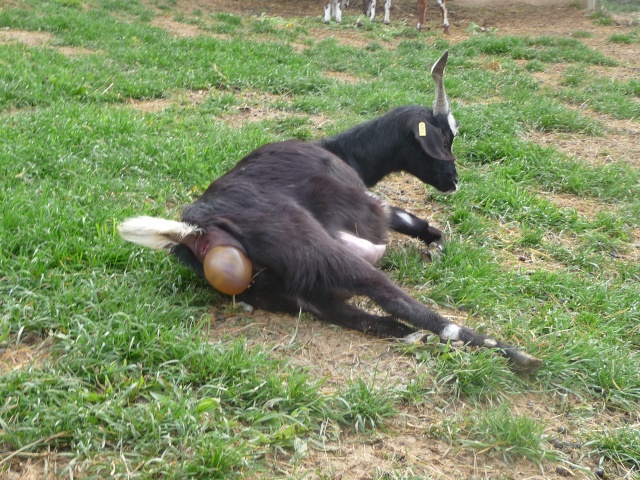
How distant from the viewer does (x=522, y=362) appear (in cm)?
298

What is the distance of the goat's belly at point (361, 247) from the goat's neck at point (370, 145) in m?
1.01

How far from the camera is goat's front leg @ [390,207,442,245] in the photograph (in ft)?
14.5

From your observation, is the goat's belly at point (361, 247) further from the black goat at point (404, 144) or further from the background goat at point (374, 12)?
the background goat at point (374, 12)

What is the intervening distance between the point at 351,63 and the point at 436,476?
7817 mm

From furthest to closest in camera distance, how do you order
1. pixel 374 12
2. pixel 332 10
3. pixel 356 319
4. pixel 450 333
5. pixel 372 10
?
pixel 374 12 < pixel 372 10 < pixel 332 10 < pixel 356 319 < pixel 450 333

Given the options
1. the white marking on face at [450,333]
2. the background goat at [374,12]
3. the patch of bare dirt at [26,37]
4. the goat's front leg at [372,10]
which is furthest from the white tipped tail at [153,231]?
the goat's front leg at [372,10]

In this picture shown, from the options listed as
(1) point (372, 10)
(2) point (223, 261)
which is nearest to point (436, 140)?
(2) point (223, 261)

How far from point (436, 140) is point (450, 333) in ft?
6.03

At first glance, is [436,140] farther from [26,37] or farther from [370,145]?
[26,37]

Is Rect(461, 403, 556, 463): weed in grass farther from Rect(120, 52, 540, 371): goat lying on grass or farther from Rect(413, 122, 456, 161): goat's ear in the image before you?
Rect(413, 122, 456, 161): goat's ear

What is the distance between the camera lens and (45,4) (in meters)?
9.97

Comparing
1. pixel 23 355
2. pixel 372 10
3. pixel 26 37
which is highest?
pixel 372 10

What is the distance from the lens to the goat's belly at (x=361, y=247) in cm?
356

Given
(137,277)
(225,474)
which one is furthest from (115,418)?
(137,277)
